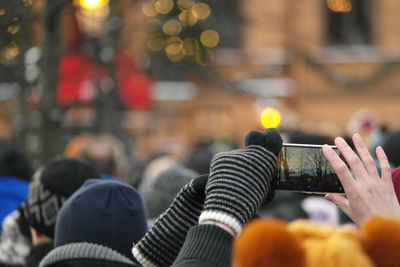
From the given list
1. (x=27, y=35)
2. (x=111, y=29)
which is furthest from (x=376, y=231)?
(x=111, y=29)

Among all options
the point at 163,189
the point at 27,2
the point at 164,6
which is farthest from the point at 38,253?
the point at 164,6

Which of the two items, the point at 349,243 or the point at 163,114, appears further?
the point at 163,114

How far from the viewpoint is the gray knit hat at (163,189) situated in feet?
14.2

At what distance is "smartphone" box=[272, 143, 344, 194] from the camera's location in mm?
2201

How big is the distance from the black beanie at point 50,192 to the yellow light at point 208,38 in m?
7.84

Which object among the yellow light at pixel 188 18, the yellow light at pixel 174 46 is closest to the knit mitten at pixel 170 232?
the yellow light at pixel 188 18

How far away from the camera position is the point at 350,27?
23.4 m

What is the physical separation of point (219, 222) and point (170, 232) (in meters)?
0.27

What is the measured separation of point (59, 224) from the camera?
9.29ft

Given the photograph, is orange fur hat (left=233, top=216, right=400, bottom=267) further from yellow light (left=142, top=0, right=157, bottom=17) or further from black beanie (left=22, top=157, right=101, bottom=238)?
yellow light (left=142, top=0, right=157, bottom=17)

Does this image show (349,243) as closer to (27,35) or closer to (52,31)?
(52,31)

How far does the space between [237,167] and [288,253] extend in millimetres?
559

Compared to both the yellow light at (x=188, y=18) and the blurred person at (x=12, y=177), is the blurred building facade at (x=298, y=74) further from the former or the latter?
the blurred person at (x=12, y=177)

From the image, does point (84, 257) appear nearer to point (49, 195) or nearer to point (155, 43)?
point (49, 195)
